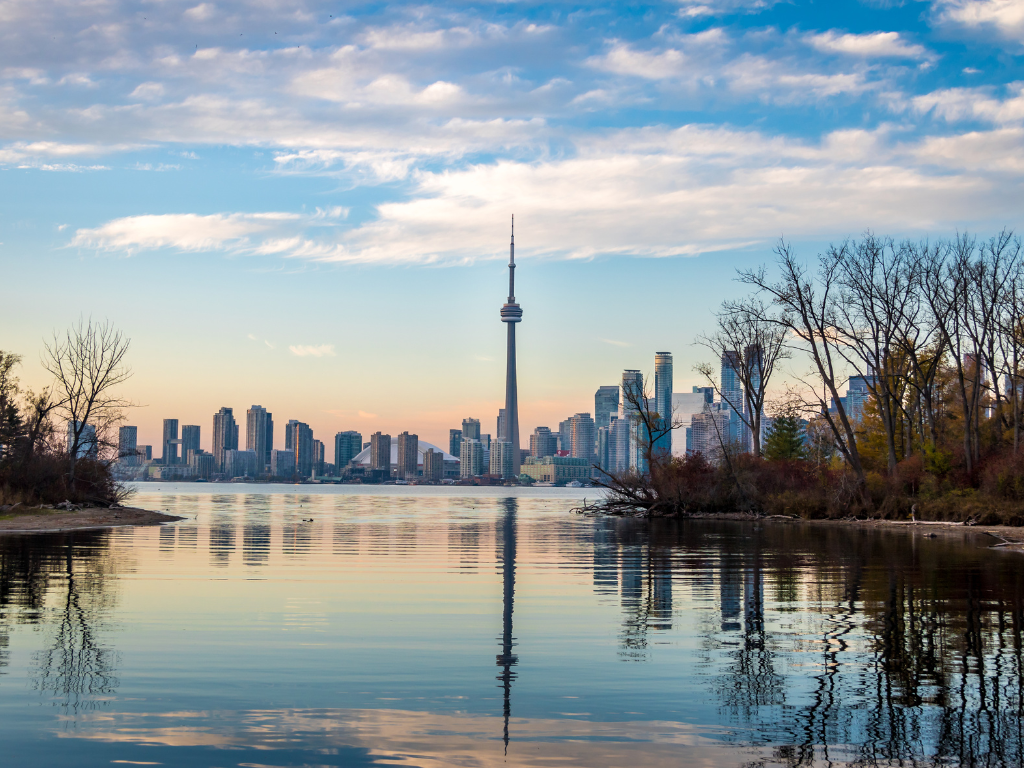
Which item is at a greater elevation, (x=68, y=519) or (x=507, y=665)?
(x=507, y=665)

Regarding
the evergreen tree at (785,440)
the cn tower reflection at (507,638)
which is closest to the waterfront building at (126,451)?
the cn tower reflection at (507,638)

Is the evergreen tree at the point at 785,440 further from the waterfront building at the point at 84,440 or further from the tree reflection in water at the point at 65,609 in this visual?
the tree reflection in water at the point at 65,609

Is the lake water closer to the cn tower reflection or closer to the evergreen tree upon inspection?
the cn tower reflection

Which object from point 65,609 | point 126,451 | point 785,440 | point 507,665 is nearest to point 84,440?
point 126,451

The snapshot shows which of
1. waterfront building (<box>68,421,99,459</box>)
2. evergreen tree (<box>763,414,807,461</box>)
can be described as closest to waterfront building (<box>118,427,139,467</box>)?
waterfront building (<box>68,421,99,459</box>)

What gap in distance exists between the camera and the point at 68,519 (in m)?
44.2

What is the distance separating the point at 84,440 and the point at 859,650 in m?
48.2

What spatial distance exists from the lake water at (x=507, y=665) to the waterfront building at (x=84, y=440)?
29.5m

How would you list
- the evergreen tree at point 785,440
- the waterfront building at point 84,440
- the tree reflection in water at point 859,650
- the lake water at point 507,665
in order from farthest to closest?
the evergreen tree at point 785,440 < the waterfront building at point 84,440 < the tree reflection in water at point 859,650 < the lake water at point 507,665

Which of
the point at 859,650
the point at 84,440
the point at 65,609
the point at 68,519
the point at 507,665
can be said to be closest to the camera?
the point at 507,665

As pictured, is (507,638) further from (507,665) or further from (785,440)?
(785,440)

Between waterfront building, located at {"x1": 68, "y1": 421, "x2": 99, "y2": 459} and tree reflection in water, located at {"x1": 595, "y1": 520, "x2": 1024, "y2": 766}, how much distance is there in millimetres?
35557

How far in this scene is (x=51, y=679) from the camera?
10.7 m

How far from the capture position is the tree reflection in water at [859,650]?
27.9 ft
